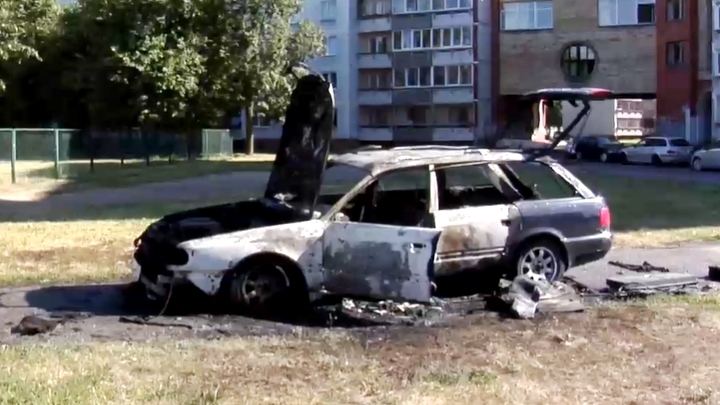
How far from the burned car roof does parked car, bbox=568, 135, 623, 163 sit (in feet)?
139

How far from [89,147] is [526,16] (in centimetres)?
3656

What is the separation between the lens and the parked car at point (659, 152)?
4909cm

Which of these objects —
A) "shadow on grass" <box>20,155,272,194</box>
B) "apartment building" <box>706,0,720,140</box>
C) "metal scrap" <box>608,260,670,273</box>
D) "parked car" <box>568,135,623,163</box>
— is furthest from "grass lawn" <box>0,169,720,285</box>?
"apartment building" <box>706,0,720,140</box>

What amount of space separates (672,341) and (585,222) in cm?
288

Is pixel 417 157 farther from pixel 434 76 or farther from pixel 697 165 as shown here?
pixel 434 76

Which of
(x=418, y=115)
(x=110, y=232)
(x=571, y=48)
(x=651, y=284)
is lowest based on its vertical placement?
(x=651, y=284)

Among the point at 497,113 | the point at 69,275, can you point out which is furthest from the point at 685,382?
the point at 497,113

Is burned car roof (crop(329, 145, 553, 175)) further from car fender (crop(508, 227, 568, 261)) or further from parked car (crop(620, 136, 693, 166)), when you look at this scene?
parked car (crop(620, 136, 693, 166))

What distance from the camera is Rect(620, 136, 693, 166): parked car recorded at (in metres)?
49.1

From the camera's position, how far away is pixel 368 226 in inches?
382

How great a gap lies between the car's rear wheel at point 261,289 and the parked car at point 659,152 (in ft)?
136

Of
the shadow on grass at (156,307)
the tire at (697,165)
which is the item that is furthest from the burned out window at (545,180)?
the tire at (697,165)

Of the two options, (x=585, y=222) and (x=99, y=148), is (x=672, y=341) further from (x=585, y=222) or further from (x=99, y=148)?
(x=99, y=148)

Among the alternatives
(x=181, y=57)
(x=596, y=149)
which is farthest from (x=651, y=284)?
(x=596, y=149)
